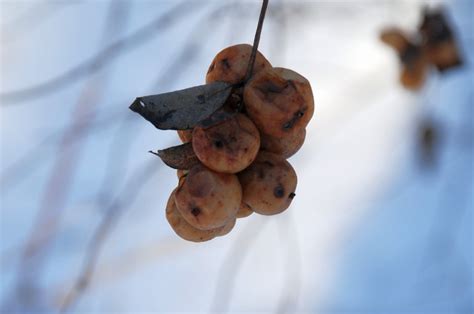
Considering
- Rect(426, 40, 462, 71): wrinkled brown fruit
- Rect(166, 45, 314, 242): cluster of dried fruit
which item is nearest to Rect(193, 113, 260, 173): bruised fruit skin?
Rect(166, 45, 314, 242): cluster of dried fruit

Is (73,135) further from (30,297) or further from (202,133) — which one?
(202,133)

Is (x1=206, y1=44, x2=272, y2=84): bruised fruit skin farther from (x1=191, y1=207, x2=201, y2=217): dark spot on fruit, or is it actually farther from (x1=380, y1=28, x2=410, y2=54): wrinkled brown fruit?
(x1=380, y1=28, x2=410, y2=54): wrinkled brown fruit

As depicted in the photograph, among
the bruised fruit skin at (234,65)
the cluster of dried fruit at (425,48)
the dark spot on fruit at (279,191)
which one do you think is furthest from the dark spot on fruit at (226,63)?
the cluster of dried fruit at (425,48)

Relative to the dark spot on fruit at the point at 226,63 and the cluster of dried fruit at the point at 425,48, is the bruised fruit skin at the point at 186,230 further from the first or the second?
the cluster of dried fruit at the point at 425,48

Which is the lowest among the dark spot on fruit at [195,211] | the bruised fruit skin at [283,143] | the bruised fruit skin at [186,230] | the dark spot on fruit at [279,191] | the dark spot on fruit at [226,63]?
the dark spot on fruit at [195,211]

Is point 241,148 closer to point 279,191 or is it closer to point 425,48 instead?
point 279,191

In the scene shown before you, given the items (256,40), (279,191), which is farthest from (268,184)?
(256,40)

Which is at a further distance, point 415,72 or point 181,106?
point 415,72
